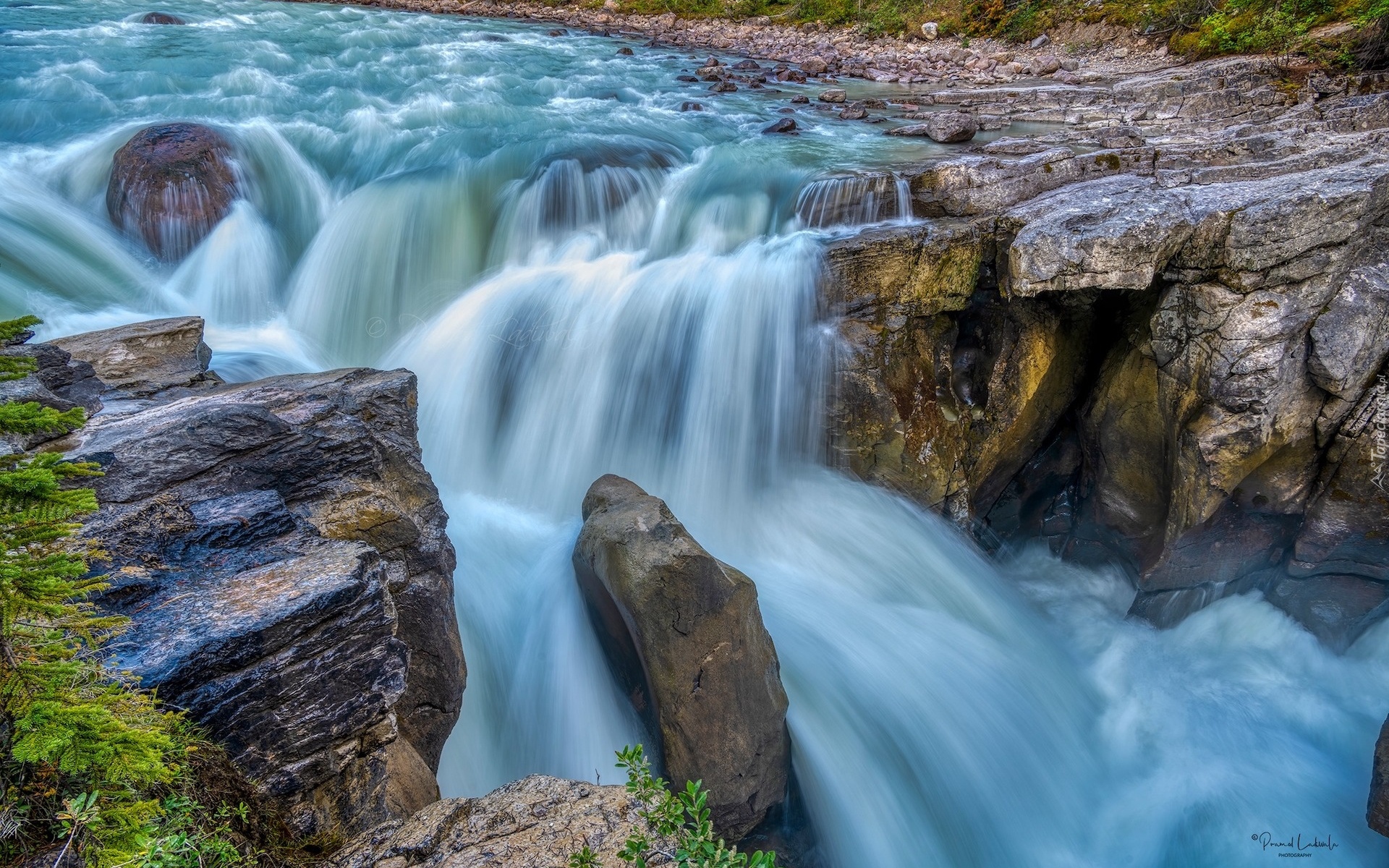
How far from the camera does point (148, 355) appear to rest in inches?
247

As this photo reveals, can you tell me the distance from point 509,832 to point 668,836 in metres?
0.73

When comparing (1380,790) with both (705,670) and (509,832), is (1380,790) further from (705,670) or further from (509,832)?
(509,832)

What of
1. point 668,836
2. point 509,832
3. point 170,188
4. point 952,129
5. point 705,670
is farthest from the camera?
point 952,129

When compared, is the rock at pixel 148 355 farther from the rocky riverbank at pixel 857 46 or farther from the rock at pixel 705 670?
the rocky riverbank at pixel 857 46

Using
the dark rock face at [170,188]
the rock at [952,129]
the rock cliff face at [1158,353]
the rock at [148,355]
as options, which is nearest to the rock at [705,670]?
the rock cliff face at [1158,353]

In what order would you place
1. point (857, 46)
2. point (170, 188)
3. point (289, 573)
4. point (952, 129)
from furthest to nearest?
1. point (857, 46)
2. point (952, 129)
3. point (170, 188)
4. point (289, 573)

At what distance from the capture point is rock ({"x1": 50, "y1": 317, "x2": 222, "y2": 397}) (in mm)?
5871

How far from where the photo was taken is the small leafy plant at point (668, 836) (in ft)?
9.52

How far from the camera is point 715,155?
12578 millimetres

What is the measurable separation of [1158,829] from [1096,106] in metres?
12.3

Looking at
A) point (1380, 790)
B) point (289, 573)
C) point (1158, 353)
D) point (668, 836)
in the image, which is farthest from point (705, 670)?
point (1380, 790)

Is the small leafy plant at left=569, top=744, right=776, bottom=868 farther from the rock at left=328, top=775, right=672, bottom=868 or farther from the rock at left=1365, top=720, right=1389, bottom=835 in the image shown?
the rock at left=1365, top=720, right=1389, bottom=835

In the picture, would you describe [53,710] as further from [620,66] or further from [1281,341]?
[620,66]

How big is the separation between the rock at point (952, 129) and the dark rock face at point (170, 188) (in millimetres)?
11329
